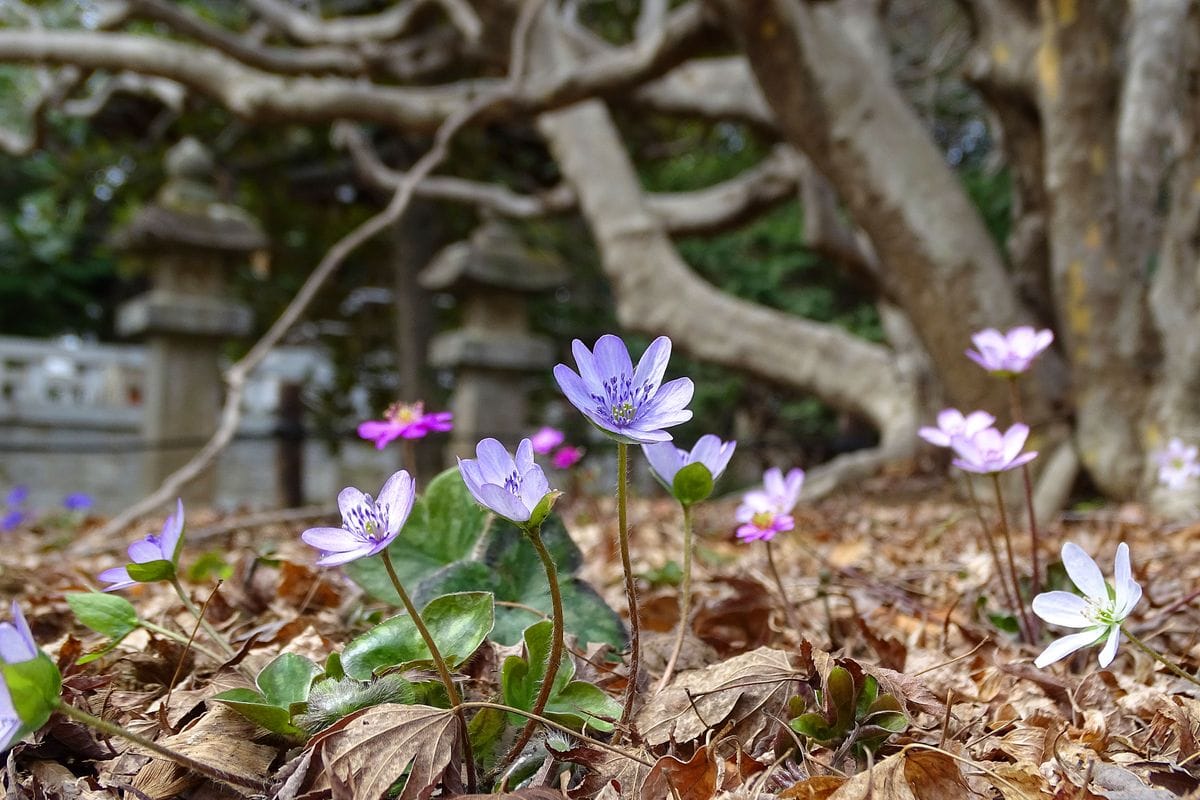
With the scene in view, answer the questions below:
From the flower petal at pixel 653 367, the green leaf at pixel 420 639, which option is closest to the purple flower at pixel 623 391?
the flower petal at pixel 653 367

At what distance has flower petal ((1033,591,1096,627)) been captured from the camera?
0.89m

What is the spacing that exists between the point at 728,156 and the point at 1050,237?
724cm

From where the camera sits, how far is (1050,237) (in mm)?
3670

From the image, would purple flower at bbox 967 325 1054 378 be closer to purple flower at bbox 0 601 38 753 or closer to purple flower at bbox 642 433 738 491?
purple flower at bbox 642 433 738 491

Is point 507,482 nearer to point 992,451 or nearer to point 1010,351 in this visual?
point 992,451

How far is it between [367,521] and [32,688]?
248 mm

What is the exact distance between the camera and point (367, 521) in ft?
2.49

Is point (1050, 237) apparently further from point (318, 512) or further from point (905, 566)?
point (318, 512)

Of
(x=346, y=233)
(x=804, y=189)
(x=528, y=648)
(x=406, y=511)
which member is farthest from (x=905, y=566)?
(x=346, y=233)

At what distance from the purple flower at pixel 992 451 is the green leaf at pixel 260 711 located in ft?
2.53

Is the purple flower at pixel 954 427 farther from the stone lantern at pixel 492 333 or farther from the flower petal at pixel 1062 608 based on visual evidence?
the stone lantern at pixel 492 333

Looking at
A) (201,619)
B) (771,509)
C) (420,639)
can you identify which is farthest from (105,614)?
(771,509)

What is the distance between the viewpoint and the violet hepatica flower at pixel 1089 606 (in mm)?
832

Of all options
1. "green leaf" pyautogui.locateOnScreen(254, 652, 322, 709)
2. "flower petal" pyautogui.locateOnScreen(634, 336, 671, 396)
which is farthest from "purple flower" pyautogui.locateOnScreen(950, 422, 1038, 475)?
"green leaf" pyautogui.locateOnScreen(254, 652, 322, 709)
